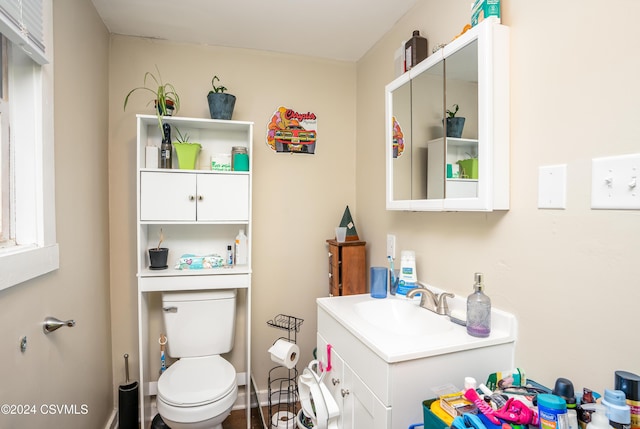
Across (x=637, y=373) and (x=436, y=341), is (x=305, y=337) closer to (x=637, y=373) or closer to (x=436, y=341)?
(x=436, y=341)

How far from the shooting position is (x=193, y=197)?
1.91 meters

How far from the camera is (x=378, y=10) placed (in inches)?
70.6

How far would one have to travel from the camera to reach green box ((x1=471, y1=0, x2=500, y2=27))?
1.17 m

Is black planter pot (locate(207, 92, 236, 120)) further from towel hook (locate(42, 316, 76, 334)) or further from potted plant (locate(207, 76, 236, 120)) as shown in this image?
towel hook (locate(42, 316, 76, 334))

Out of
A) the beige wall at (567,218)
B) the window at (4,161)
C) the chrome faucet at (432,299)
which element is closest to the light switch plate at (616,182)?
the beige wall at (567,218)

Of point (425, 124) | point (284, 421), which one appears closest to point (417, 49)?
point (425, 124)

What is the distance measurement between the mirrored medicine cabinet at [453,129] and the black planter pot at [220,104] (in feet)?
3.04

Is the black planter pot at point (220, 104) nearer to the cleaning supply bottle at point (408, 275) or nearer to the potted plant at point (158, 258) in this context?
the potted plant at point (158, 258)

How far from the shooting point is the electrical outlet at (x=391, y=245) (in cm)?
192

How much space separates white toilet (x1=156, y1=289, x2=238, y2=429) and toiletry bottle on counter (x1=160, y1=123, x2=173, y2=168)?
77 centimetres

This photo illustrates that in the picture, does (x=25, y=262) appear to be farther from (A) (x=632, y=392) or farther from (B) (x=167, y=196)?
(A) (x=632, y=392)

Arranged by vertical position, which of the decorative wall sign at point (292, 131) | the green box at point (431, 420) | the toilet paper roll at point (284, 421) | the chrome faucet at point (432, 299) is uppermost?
the decorative wall sign at point (292, 131)

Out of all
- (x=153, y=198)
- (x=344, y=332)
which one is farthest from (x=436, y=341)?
(x=153, y=198)

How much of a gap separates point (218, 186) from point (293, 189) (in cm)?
57
